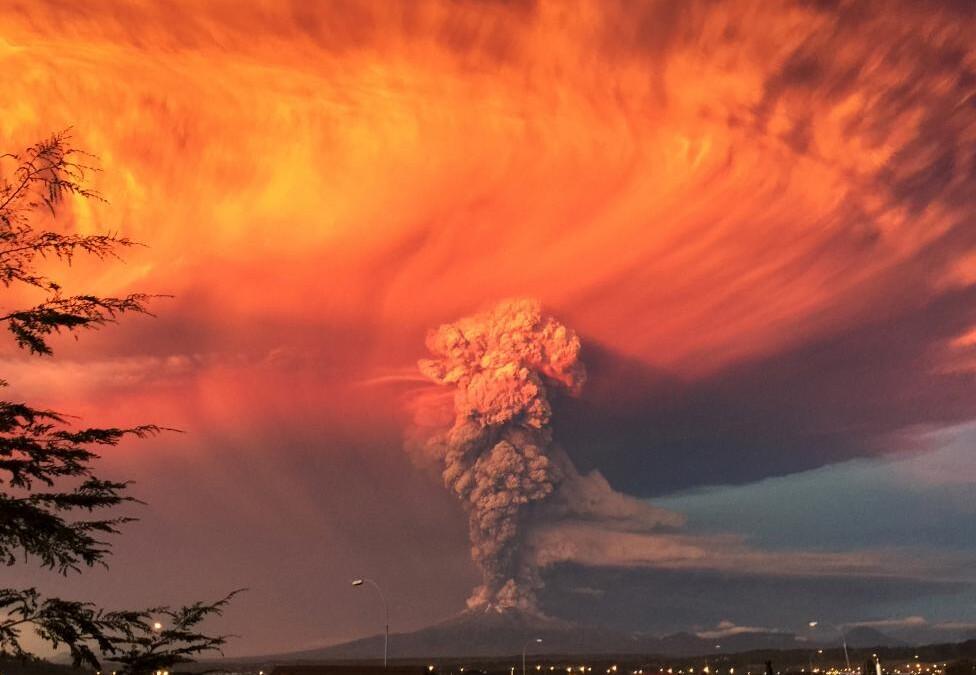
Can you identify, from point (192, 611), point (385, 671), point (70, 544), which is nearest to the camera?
point (70, 544)

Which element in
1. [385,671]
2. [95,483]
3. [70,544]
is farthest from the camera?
[385,671]

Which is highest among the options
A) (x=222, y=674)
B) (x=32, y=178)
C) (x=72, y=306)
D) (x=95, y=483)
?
(x=32, y=178)

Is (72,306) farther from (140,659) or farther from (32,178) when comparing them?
(140,659)

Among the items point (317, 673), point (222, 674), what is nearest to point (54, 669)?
point (317, 673)

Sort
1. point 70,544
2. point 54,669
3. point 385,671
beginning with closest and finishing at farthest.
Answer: point 70,544 < point 385,671 < point 54,669

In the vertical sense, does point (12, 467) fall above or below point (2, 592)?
above

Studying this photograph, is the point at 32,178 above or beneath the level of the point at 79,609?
above

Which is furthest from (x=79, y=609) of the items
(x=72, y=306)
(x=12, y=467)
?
(x=72, y=306)

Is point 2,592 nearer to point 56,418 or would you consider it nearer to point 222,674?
point 56,418

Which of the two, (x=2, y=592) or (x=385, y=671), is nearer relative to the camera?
(x=2, y=592)

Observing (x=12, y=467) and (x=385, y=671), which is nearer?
(x=12, y=467)
